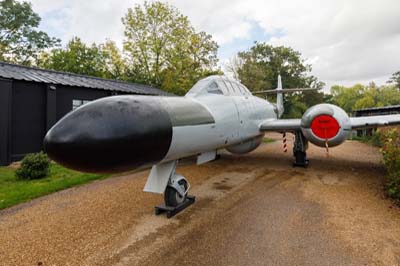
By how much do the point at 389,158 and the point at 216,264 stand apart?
4.87m

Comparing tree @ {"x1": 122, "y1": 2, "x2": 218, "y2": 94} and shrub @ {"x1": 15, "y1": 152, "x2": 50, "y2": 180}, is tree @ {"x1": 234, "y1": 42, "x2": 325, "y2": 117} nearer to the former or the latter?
tree @ {"x1": 122, "y1": 2, "x2": 218, "y2": 94}

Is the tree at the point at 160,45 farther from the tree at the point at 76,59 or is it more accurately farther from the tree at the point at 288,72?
the tree at the point at 288,72

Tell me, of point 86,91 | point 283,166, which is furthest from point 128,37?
point 283,166

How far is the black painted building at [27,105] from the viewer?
9148 mm

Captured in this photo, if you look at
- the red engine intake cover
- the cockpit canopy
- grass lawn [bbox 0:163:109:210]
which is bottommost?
grass lawn [bbox 0:163:109:210]

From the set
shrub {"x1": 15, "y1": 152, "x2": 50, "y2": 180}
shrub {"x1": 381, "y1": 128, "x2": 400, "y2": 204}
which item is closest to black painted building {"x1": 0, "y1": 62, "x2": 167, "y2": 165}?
shrub {"x1": 15, "y1": 152, "x2": 50, "y2": 180}

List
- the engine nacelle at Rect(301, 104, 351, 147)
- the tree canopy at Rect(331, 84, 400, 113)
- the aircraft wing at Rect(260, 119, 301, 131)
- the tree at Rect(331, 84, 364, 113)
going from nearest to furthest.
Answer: the engine nacelle at Rect(301, 104, 351, 147) → the aircraft wing at Rect(260, 119, 301, 131) → the tree canopy at Rect(331, 84, 400, 113) → the tree at Rect(331, 84, 364, 113)

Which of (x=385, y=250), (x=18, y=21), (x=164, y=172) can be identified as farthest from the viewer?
(x=18, y=21)

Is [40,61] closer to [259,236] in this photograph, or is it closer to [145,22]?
[145,22]

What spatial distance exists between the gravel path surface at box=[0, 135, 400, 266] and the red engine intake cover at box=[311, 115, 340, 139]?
1220 mm

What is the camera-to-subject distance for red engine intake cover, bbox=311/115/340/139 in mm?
5945

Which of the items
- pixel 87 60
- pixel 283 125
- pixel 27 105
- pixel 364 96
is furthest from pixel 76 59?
pixel 364 96

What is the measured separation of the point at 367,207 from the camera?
4.54 m

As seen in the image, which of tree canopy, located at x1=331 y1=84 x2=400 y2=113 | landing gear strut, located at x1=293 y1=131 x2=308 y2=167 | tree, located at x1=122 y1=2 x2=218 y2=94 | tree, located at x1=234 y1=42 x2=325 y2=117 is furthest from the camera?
tree canopy, located at x1=331 y1=84 x2=400 y2=113
